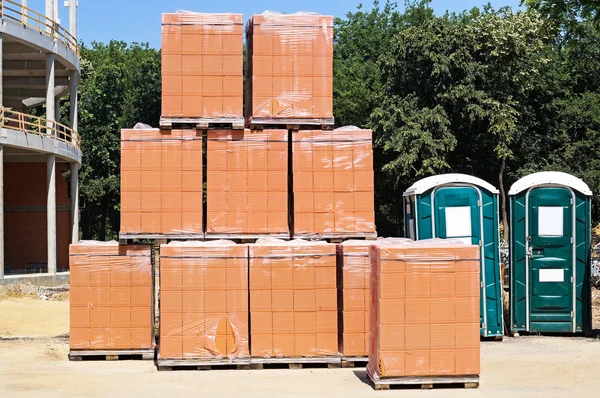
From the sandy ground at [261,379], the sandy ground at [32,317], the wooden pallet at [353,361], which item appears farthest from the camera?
the sandy ground at [32,317]

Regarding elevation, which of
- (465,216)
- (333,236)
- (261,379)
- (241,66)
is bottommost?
(261,379)

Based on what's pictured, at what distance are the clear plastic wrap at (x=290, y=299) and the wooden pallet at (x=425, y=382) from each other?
1.57m

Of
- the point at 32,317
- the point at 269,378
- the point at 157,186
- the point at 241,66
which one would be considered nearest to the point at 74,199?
the point at 32,317

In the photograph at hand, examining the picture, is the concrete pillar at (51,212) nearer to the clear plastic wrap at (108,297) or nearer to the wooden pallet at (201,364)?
the clear plastic wrap at (108,297)

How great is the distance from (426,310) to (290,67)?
4.25 metres

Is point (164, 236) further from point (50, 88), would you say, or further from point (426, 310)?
point (50, 88)

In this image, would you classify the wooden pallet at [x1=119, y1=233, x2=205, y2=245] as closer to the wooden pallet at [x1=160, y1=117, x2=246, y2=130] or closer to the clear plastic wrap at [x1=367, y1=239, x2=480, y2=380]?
the wooden pallet at [x1=160, y1=117, x2=246, y2=130]

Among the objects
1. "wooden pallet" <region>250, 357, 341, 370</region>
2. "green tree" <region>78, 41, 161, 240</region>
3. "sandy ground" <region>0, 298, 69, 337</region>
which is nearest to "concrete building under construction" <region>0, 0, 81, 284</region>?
"sandy ground" <region>0, 298, 69, 337</region>

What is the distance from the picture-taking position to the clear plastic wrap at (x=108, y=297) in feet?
43.1

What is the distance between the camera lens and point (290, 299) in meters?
12.5

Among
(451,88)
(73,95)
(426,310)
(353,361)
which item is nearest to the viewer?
(426,310)

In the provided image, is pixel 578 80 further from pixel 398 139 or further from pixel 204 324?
pixel 204 324

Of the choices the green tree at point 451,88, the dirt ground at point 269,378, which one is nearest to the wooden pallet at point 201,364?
the dirt ground at point 269,378

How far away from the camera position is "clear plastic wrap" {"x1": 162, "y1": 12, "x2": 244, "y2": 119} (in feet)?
42.7
